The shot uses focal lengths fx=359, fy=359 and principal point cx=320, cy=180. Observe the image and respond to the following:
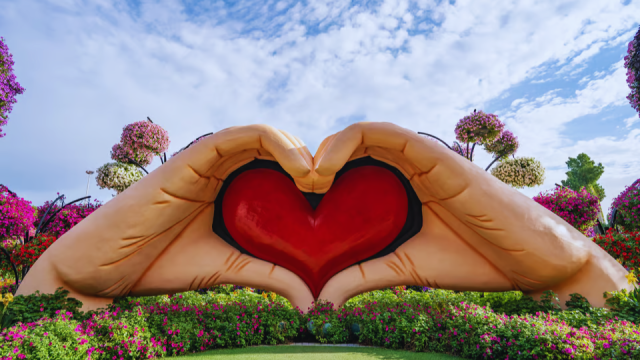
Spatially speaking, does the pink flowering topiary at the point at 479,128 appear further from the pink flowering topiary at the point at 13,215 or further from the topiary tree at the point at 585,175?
the topiary tree at the point at 585,175

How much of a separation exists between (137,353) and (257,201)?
2.84 meters

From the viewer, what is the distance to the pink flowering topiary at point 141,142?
11.6 meters

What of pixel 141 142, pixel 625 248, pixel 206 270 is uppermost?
pixel 141 142

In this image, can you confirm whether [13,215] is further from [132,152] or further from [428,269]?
[428,269]

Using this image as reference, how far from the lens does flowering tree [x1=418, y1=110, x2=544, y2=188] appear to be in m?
12.0

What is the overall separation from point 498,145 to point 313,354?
42.0 ft

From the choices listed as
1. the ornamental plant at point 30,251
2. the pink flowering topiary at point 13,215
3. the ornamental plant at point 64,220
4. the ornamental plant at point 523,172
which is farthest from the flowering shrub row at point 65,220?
the ornamental plant at point 523,172

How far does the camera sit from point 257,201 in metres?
6.12

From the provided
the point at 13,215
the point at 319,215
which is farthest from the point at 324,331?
the point at 13,215

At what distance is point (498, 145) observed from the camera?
46.4 ft

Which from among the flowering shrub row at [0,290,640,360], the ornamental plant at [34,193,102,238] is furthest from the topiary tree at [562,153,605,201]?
the ornamental plant at [34,193,102,238]

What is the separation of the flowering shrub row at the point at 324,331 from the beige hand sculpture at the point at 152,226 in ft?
1.81

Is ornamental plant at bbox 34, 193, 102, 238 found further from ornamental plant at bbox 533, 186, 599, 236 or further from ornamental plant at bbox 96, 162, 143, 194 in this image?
ornamental plant at bbox 533, 186, 599, 236

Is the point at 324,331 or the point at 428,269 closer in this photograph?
the point at 324,331
